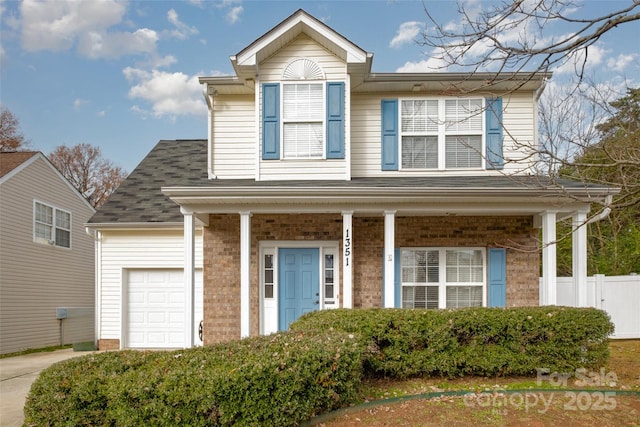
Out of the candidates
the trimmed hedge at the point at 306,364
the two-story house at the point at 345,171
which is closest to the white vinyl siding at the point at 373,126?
the two-story house at the point at 345,171

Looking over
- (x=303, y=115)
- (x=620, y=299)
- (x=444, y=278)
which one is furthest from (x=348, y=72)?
(x=620, y=299)

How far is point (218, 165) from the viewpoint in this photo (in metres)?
9.66

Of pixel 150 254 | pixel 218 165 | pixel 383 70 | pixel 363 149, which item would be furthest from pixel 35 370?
pixel 383 70

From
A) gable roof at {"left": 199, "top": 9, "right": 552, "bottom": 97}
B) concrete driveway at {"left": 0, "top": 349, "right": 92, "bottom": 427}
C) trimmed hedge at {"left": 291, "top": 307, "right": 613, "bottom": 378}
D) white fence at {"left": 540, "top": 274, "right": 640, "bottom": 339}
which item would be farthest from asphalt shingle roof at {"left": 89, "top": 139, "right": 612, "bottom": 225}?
white fence at {"left": 540, "top": 274, "right": 640, "bottom": 339}

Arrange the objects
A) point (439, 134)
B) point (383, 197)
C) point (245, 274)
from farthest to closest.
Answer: point (439, 134) → point (245, 274) → point (383, 197)

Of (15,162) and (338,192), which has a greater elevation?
(15,162)

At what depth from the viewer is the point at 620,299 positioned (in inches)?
443

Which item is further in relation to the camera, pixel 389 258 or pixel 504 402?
pixel 389 258

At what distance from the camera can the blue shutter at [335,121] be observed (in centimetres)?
906

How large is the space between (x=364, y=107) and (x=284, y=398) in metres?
6.75

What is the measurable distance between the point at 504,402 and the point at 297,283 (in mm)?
4842

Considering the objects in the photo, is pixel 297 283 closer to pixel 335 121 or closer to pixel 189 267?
pixel 189 267

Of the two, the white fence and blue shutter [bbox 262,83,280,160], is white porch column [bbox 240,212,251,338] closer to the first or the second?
blue shutter [bbox 262,83,280,160]

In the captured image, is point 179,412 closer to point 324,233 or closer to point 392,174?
point 324,233
